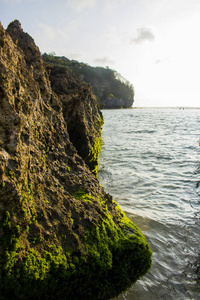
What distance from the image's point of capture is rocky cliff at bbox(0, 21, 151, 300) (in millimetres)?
1901

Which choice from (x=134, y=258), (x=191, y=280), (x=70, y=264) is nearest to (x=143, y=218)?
(x=191, y=280)

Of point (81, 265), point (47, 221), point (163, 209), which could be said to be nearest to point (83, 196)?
point (47, 221)

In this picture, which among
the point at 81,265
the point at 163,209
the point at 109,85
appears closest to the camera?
the point at 81,265

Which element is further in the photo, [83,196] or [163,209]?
[163,209]

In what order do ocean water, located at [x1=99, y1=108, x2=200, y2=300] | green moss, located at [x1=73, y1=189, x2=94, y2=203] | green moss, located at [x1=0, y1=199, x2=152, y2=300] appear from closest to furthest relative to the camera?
green moss, located at [x1=0, y1=199, x2=152, y2=300] < green moss, located at [x1=73, y1=189, x2=94, y2=203] < ocean water, located at [x1=99, y1=108, x2=200, y2=300]

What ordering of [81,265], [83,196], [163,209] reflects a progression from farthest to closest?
[163,209] < [83,196] < [81,265]

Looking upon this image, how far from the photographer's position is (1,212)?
186 cm

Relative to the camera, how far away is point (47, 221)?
2230mm

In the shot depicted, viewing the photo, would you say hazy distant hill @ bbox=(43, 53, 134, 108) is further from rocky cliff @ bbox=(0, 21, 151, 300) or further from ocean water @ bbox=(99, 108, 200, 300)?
rocky cliff @ bbox=(0, 21, 151, 300)

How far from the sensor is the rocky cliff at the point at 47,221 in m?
1.90

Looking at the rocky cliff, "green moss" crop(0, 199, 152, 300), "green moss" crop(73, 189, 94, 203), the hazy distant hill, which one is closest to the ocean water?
"green moss" crop(0, 199, 152, 300)

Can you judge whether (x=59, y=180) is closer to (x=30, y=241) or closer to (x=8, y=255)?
(x=30, y=241)

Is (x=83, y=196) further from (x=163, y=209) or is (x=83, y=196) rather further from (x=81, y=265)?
(x=163, y=209)

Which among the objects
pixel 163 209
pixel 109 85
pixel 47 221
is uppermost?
pixel 109 85
